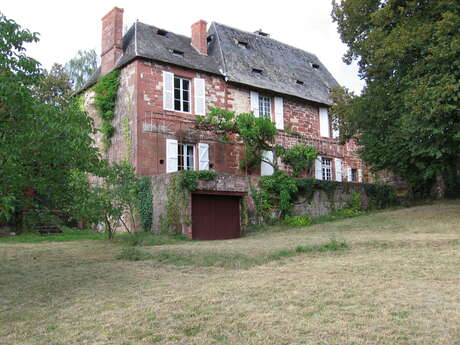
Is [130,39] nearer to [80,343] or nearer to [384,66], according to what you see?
[384,66]

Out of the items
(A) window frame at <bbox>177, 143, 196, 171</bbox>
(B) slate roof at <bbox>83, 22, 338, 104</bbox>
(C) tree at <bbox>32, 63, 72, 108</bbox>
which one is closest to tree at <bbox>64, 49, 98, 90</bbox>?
(C) tree at <bbox>32, 63, 72, 108</bbox>

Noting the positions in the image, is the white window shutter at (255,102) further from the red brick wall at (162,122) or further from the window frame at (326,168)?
the window frame at (326,168)

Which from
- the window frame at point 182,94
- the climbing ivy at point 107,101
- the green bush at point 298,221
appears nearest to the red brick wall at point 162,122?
the window frame at point 182,94

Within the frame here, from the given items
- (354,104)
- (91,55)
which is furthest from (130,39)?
(91,55)

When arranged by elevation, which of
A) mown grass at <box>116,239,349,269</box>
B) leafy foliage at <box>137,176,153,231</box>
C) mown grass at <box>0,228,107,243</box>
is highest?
leafy foliage at <box>137,176,153,231</box>

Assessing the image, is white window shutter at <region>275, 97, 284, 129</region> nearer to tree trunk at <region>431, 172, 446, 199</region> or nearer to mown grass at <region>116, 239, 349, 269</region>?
tree trunk at <region>431, 172, 446, 199</region>

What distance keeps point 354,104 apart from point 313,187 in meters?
3.56

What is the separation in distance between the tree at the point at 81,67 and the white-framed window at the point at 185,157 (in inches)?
579

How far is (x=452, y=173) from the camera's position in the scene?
20.7m

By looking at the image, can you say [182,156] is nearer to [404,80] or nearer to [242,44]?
[242,44]

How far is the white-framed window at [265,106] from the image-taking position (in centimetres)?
2106

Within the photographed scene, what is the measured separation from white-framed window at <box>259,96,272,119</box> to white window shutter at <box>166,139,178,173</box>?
486 centimetres

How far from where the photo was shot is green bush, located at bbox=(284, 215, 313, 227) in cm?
1697

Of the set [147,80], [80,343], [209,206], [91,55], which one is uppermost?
[91,55]
